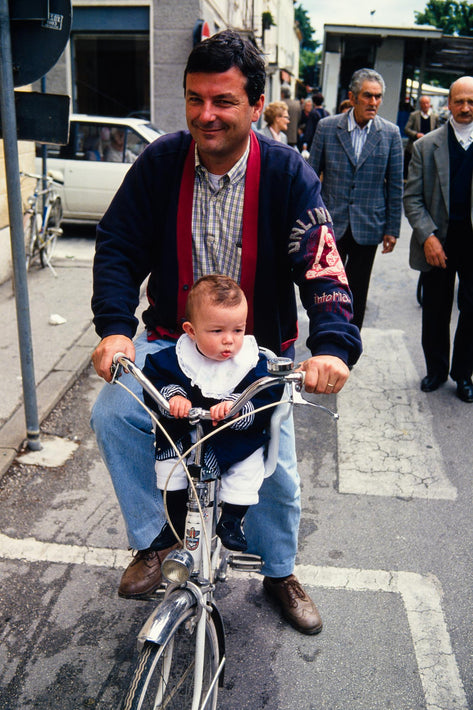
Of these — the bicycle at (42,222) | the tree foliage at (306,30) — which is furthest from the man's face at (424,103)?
the tree foliage at (306,30)

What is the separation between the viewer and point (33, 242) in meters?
7.95

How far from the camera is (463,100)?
475 cm

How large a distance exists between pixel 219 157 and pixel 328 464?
7.76 feet

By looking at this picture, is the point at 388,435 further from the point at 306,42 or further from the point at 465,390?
the point at 306,42

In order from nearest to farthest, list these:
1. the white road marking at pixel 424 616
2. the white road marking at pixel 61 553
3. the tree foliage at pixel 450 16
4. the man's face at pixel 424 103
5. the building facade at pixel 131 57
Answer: the white road marking at pixel 424 616, the white road marking at pixel 61 553, the man's face at pixel 424 103, the building facade at pixel 131 57, the tree foliage at pixel 450 16

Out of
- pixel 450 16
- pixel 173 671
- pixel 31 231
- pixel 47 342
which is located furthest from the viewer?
pixel 450 16

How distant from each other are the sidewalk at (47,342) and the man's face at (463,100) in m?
3.23

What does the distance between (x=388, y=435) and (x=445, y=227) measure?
1567mm

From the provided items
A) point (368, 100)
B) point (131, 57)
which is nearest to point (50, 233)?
point (368, 100)

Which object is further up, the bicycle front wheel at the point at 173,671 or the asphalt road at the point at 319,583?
the bicycle front wheel at the point at 173,671

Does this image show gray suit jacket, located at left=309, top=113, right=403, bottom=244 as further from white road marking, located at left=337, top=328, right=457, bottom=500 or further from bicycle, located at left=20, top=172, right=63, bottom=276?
bicycle, located at left=20, top=172, right=63, bottom=276

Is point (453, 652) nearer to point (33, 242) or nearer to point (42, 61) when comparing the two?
point (42, 61)

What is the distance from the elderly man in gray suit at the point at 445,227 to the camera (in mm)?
4867

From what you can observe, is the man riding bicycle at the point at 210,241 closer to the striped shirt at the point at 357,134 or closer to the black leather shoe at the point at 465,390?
the black leather shoe at the point at 465,390
